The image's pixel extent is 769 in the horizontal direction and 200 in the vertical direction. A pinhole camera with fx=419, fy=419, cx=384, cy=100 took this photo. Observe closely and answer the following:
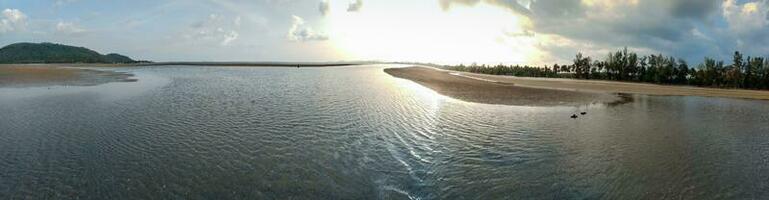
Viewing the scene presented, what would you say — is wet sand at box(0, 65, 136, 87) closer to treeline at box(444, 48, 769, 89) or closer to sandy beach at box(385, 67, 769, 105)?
sandy beach at box(385, 67, 769, 105)

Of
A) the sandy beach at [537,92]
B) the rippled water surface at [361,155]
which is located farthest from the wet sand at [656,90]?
the rippled water surface at [361,155]

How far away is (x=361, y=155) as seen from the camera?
11.4 m

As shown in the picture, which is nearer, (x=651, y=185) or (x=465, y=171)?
(x=651, y=185)

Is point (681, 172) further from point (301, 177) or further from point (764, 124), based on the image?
point (764, 124)

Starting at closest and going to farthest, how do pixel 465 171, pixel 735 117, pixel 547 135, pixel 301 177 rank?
pixel 301 177, pixel 465 171, pixel 547 135, pixel 735 117

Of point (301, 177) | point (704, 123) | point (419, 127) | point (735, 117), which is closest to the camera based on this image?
point (301, 177)

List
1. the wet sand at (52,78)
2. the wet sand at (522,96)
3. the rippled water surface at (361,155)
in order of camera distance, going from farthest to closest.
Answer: the wet sand at (52,78) < the wet sand at (522,96) < the rippled water surface at (361,155)

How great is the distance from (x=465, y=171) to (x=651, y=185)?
4.05 meters

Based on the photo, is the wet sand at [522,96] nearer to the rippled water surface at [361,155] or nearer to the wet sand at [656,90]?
the rippled water surface at [361,155]

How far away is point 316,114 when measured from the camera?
62.5 feet

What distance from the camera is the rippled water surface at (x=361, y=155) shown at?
8.43m

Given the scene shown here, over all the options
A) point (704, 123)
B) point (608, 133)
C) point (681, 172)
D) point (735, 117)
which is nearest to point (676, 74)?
point (735, 117)

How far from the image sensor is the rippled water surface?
843cm

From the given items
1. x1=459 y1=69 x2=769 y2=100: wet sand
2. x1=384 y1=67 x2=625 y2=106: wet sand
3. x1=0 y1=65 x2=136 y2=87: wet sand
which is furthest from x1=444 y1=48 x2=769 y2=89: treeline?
x1=0 y1=65 x2=136 y2=87: wet sand
